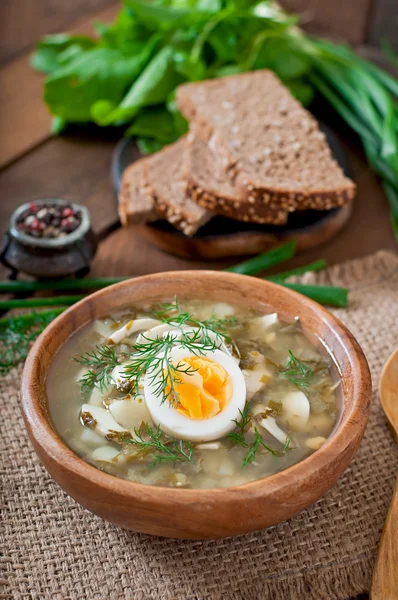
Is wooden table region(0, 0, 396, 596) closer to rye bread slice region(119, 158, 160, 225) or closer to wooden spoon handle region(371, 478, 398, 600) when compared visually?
rye bread slice region(119, 158, 160, 225)

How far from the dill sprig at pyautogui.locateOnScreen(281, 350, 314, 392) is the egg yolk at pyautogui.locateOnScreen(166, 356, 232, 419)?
0.65 feet

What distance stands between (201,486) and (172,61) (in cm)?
223

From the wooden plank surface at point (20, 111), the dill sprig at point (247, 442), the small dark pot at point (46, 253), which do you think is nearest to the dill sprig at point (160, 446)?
the dill sprig at point (247, 442)

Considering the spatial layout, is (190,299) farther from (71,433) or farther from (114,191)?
(114,191)

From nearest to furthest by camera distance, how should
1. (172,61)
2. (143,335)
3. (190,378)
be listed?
(190,378) → (143,335) → (172,61)

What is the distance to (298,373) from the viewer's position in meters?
1.86

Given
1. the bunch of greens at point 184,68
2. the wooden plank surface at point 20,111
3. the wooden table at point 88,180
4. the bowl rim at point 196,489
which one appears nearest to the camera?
the bowl rim at point 196,489

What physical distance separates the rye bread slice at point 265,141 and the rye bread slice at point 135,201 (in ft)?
1.03

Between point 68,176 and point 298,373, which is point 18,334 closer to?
point 298,373

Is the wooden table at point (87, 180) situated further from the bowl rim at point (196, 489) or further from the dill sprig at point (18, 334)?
the bowl rim at point (196, 489)

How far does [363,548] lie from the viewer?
1735 millimetres

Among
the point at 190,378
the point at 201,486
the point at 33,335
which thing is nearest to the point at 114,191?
the point at 33,335

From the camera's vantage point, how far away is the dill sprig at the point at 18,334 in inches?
88.1

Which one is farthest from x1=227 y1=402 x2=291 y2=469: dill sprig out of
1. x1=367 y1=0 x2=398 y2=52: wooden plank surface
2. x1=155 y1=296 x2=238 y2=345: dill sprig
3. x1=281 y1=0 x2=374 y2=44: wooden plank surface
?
x1=281 y1=0 x2=374 y2=44: wooden plank surface
